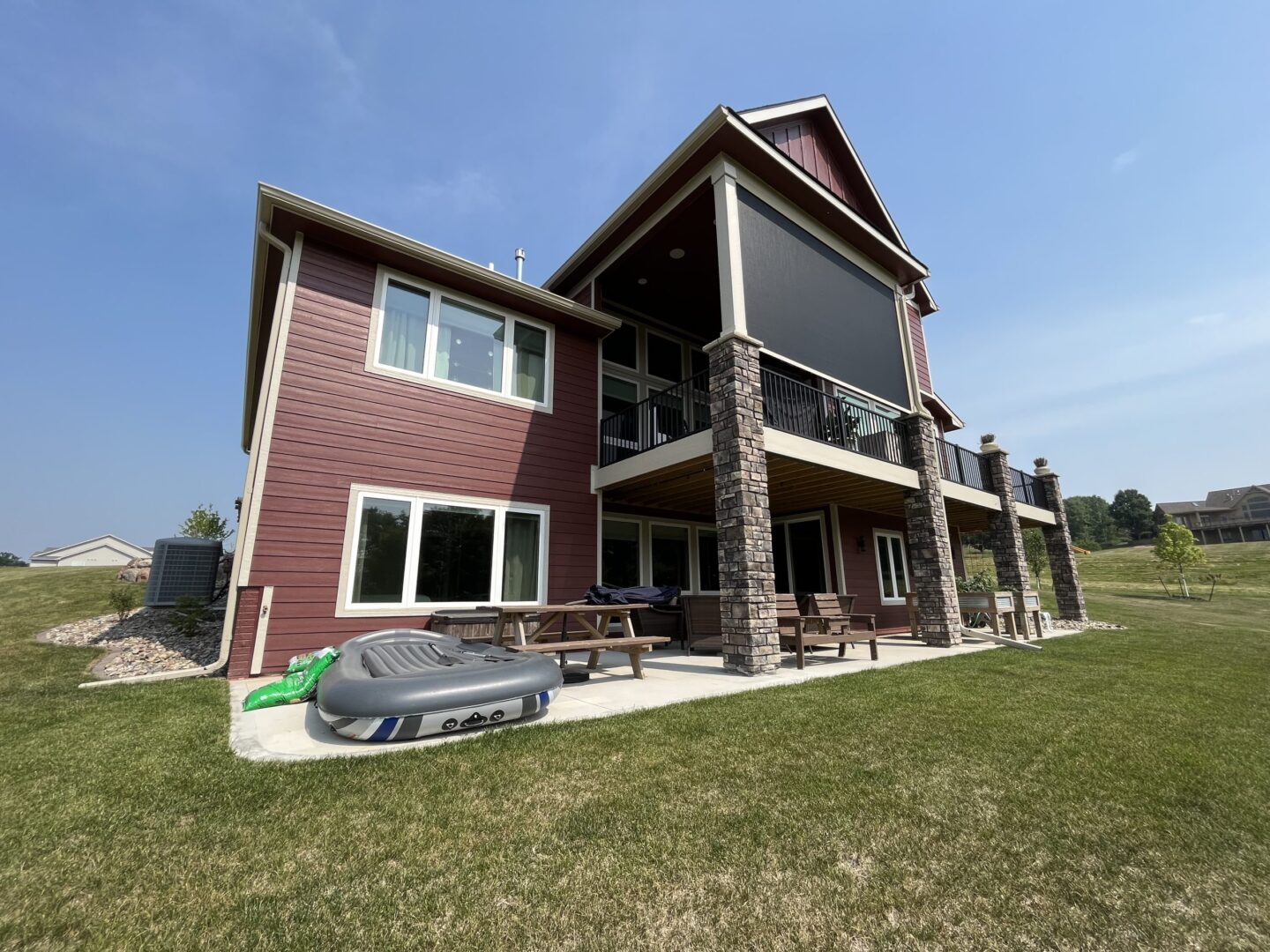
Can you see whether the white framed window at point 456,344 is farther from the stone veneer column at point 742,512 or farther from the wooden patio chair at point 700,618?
the wooden patio chair at point 700,618

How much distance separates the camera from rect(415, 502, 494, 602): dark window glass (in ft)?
23.6

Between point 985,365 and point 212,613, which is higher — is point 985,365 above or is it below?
above

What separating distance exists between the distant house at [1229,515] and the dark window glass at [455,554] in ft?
263

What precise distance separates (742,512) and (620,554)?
13.4 ft

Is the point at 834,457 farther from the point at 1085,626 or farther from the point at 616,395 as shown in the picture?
the point at 1085,626

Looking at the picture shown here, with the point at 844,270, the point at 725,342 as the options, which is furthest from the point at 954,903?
the point at 844,270

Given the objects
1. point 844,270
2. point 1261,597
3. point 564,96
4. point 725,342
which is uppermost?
point 564,96

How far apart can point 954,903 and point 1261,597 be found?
3685 cm

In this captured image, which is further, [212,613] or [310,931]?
[212,613]

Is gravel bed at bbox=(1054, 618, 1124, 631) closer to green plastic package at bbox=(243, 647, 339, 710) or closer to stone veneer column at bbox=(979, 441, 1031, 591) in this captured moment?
stone veneer column at bbox=(979, 441, 1031, 591)

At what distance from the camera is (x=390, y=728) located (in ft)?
11.0

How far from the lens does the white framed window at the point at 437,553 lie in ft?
22.1

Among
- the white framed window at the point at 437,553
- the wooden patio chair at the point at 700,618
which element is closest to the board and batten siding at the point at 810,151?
the wooden patio chair at the point at 700,618

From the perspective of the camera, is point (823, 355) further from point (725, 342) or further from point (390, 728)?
point (390, 728)
